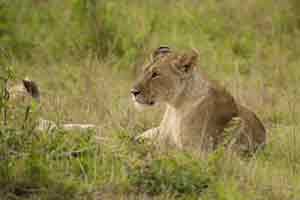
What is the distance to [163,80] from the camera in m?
5.83

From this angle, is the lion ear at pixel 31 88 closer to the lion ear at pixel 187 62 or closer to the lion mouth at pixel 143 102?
the lion mouth at pixel 143 102

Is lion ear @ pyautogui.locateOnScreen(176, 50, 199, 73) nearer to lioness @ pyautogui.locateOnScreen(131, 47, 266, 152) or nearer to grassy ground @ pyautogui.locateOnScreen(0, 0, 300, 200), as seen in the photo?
lioness @ pyautogui.locateOnScreen(131, 47, 266, 152)

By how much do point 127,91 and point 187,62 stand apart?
165cm

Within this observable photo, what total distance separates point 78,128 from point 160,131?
0.79 meters

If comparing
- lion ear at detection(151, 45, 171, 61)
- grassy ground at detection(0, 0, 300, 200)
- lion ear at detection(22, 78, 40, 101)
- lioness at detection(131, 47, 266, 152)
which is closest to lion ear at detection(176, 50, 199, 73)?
lioness at detection(131, 47, 266, 152)

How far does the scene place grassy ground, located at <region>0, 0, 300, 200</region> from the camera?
4.55 metres

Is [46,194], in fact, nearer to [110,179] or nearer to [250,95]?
[110,179]

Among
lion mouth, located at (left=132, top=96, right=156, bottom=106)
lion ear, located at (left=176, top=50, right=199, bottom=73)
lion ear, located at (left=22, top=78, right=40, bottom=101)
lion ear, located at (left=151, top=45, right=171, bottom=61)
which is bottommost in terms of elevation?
lion mouth, located at (left=132, top=96, right=156, bottom=106)

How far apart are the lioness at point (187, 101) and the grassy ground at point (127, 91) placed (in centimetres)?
21

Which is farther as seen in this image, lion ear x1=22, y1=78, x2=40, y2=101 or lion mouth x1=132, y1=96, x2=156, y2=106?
lion ear x1=22, y1=78, x2=40, y2=101

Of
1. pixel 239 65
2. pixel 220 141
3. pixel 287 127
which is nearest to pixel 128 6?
pixel 239 65

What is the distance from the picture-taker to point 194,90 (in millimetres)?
5824

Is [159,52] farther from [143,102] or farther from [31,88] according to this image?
[31,88]

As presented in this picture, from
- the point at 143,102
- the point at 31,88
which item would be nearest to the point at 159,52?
the point at 143,102
